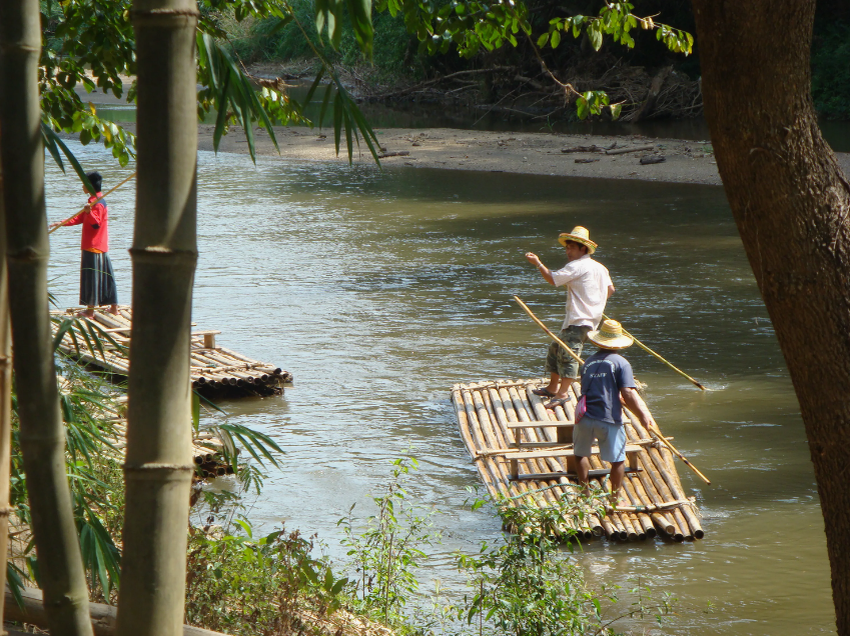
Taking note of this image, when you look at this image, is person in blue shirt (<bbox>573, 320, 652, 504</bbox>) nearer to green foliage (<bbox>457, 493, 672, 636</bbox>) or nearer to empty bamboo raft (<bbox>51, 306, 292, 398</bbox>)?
green foliage (<bbox>457, 493, 672, 636</bbox>)

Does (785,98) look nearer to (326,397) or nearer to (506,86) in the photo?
(326,397)

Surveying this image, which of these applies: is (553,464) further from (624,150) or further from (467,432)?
(624,150)

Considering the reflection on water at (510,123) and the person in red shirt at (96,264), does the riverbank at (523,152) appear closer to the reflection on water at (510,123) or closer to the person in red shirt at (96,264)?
the reflection on water at (510,123)

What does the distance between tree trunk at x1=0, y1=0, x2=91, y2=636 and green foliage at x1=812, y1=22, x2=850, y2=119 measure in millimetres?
36250

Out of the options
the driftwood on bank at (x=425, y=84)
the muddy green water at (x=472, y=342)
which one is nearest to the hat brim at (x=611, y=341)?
the muddy green water at (x=472, y=342)

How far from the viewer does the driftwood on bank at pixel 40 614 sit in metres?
2.98

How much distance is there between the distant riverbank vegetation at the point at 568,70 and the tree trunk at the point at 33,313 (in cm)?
3060

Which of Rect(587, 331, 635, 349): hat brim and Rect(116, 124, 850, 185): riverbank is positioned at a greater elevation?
Rect(116, 124, 850, 185): riverbank

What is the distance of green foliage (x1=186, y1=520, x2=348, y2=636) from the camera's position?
396 cm

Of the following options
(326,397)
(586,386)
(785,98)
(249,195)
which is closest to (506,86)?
(249,195)

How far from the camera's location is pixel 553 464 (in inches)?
273

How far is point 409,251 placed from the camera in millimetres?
16109

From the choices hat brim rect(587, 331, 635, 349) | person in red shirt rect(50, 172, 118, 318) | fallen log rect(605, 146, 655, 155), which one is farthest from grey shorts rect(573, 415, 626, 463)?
fallen log rect(605, 146, 655, 155)

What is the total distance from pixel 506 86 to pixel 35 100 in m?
39.8
